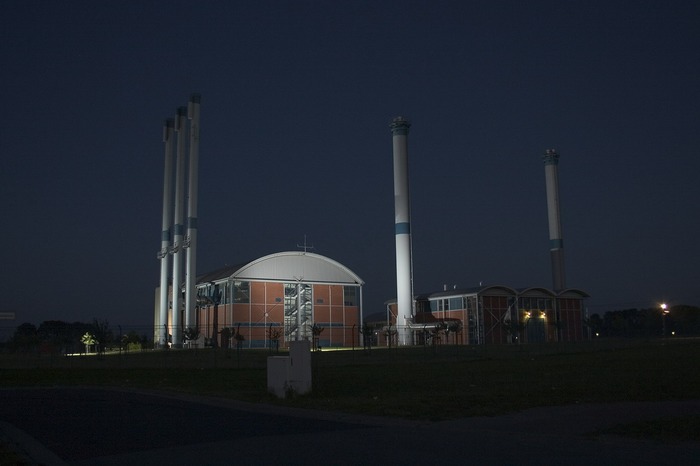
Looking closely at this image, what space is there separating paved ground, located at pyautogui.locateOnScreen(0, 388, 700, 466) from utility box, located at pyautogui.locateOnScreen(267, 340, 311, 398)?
1822mm

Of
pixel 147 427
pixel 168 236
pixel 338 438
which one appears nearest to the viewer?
pixel 338 438

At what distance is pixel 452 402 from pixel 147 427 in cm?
715

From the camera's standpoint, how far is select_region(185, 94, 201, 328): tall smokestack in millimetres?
70688

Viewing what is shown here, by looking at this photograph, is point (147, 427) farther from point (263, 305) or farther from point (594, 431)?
point (263, 305)

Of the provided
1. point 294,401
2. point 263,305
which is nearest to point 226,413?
point 294,401

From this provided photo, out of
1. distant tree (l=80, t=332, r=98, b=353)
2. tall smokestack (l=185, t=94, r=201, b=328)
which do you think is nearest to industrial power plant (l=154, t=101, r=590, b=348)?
tall smokestack (l=185, t=94, r=201, b=328)

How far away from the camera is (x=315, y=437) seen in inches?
473

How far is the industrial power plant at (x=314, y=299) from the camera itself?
71750 millimetres

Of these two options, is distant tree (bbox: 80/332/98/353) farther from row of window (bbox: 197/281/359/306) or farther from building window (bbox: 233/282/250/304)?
building window (bbox: 233/282/250/304)

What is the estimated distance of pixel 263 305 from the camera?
73.1 metres

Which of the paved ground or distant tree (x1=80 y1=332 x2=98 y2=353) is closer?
the paved ground

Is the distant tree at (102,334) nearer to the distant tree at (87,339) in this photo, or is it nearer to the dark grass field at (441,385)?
the distant tree at (87,339)

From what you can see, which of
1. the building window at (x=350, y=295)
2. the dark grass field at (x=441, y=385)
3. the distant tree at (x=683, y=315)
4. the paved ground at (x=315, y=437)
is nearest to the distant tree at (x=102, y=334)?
the dark grass field at (x=441, y=385)

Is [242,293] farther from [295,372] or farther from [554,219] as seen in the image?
[295,372]
